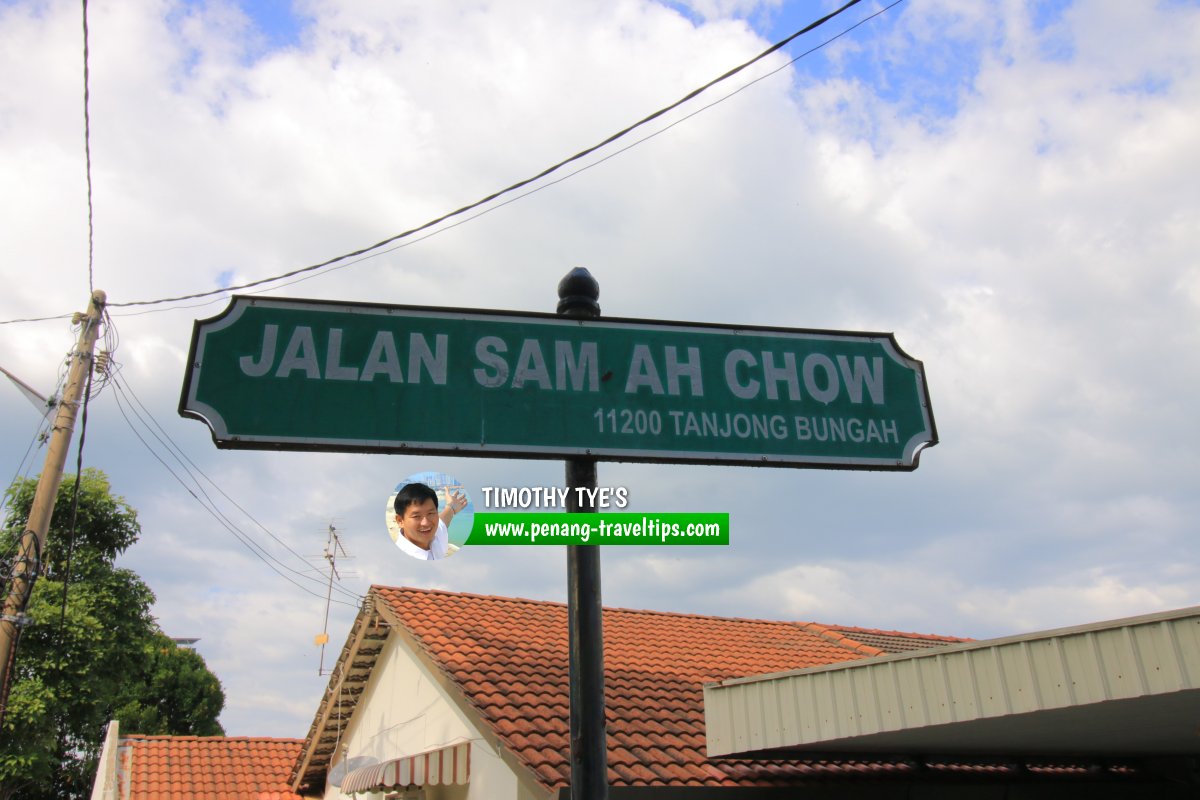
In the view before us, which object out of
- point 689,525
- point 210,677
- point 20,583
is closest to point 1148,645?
point 689,525

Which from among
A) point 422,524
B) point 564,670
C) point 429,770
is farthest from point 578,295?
point 564,670

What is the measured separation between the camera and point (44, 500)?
9656mm

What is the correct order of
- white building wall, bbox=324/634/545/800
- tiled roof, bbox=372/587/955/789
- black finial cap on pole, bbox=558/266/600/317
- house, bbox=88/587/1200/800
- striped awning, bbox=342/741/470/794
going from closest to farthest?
black finial cap on pole, bbox=558/266/600/317
house, bbox=88/587/1200/800
tiled roof, bbox=372/587/955/789
white building wall, bbox=324/634/545/800
striped awning, bbox=342/741/470/794

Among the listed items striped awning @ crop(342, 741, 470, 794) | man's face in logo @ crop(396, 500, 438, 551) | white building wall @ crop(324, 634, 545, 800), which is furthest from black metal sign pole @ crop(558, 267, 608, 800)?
striped awning @ crop(342, 741, 470, 794)

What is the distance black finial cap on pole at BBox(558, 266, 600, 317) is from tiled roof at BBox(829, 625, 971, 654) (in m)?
10.3

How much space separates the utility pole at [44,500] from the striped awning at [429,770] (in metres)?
4.36

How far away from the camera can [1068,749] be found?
25.4 feet

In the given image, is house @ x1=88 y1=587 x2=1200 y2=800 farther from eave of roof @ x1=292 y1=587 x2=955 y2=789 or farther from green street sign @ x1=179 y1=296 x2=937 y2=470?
green street sign @ x1=179 y1=296 x2=937 y2=470

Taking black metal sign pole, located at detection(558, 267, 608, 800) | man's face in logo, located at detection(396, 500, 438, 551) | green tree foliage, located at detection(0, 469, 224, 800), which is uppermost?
green tree foliage, located at detection(0, 469, 224, 800)

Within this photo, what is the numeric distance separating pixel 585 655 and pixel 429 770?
19.5ft

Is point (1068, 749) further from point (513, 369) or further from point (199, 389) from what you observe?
point (199, 389)

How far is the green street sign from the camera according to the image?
2645 mm

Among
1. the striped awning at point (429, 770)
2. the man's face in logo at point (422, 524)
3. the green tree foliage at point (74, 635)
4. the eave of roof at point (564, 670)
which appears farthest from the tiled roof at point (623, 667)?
the green tree foliage at point (74, 635)

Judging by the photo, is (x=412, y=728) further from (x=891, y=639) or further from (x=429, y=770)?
(x=891, y=639)
